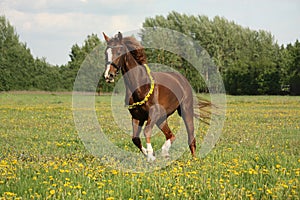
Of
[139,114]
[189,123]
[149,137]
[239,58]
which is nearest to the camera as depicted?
[149,137]

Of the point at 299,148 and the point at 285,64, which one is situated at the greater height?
the point at 285,64

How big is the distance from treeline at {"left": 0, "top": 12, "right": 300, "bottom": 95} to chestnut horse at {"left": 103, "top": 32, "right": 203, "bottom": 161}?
50.6 metres

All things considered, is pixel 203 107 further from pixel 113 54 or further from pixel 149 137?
pixel 113 54

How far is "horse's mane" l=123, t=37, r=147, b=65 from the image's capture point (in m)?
9.55

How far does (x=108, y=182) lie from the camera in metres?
7.20

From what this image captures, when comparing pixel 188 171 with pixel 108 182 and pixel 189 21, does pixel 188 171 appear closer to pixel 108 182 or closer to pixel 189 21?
pixel 108 182

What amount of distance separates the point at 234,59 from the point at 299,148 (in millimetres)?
74599

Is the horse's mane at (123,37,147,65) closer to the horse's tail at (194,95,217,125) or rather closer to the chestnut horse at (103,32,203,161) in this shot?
the chestnut horse at (103,32,203,161)

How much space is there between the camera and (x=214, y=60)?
7700 cm

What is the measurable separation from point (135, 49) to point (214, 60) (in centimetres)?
6852

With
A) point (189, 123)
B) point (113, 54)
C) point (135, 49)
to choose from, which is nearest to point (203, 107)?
point (189, 123)

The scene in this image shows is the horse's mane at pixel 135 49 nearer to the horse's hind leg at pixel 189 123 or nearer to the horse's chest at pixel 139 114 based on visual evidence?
the horse's chest at pixel 139 114

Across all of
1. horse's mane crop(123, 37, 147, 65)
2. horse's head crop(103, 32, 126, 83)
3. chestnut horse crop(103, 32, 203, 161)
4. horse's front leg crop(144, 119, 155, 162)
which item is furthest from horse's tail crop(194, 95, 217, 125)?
horse's head crop(103, 32, 126, 83)

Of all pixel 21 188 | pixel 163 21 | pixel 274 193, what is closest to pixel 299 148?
pixel 274 193
